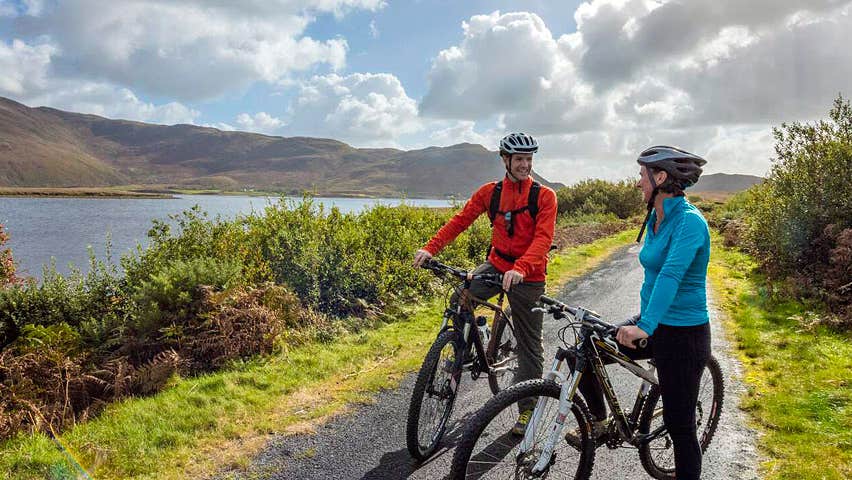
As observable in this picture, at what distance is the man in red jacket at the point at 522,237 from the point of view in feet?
Result: 15.2

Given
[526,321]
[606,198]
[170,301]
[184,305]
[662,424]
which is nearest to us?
[662,424]

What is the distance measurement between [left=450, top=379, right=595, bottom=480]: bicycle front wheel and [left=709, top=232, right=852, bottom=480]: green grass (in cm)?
222

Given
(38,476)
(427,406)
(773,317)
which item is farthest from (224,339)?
(773,317)

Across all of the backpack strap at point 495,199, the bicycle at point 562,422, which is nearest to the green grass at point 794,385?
the bicycle at point 562,422

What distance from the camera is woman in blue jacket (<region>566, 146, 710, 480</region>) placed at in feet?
9.36

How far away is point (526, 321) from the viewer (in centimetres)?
483

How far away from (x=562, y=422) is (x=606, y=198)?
39.3 metres

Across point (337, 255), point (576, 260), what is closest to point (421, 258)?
point (337, 255)

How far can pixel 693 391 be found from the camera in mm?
3107

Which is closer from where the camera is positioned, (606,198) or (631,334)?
(631,334)

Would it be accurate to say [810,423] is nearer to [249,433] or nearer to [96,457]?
[249,433]

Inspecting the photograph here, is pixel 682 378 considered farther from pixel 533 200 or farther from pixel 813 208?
pixel 813 208

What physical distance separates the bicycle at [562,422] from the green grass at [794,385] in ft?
5.71

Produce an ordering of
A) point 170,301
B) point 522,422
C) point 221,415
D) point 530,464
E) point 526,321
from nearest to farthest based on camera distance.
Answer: point 530,464 → point 522,422 → point 526,321 → point 221,415 → point 170,301
